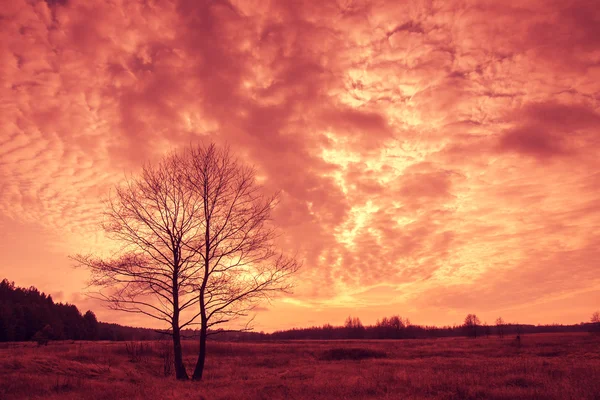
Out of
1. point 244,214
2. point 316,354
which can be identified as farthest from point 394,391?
point 316,354

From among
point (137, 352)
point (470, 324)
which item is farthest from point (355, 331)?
point (137, 352)

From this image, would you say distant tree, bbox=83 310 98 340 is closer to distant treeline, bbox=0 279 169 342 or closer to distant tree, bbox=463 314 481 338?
distant treeline, bbox=0 279 169 342

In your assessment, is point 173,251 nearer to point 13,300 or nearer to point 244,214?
point 244,214

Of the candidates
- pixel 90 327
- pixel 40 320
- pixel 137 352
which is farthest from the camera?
pixel 90 327

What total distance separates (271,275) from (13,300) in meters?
102

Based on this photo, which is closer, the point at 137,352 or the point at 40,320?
the point at 137,352

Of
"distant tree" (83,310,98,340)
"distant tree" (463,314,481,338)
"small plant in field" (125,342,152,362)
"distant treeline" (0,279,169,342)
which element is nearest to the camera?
"small plant in field" (125,342,152,362)

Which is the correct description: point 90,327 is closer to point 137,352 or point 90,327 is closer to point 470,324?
point 137,352

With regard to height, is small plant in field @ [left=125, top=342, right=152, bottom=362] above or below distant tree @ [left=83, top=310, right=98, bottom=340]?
above

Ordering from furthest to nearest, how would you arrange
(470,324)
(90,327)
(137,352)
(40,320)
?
(470,324) → (90,327) → (40,320) → (137,352)

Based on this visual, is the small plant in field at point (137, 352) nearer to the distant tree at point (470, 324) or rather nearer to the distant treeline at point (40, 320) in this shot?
the distant treeline at point (40, 320)

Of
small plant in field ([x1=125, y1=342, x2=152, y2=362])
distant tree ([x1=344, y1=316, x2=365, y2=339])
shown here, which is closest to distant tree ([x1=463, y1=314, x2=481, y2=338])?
distant tree ([x1=344, y1=316, x2=365, y2=339])

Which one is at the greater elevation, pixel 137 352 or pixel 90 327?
pixel 137 352

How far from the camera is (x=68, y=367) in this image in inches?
696
